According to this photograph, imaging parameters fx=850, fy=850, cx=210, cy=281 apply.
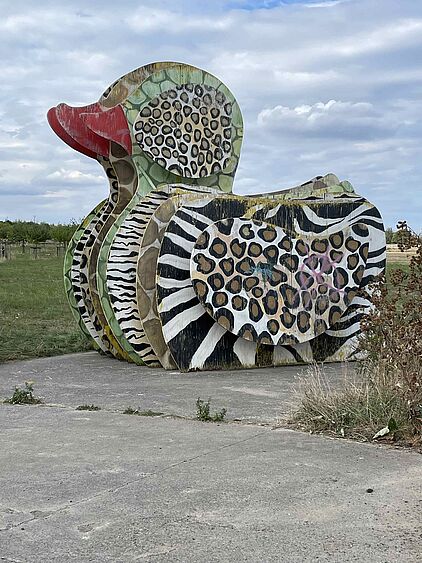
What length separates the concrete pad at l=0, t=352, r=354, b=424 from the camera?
8.28 m

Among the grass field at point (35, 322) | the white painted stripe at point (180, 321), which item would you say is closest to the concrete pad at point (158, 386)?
the white painted stripe at point (180, 321)

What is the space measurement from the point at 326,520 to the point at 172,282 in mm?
6220

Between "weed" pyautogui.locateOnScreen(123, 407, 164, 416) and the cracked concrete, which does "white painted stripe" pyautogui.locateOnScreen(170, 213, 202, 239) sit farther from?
"weed" pyautogui.locateOnScreen(123, 407, 164, 416)

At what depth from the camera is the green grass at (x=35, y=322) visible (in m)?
13.6

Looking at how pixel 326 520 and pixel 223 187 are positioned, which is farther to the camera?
pixel 223 187

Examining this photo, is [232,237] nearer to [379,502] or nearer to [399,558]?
[379,502]

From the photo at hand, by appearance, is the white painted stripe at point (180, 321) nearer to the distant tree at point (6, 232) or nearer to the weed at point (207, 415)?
the weed at point (207, 415)

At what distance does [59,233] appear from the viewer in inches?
2480

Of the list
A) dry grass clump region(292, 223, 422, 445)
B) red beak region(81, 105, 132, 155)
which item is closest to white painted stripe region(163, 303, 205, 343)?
red beak region(81, 105, 132, 155)

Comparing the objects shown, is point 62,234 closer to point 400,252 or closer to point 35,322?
point 35,322

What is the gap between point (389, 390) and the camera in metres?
6.96

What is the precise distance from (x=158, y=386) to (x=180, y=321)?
4.29 feet

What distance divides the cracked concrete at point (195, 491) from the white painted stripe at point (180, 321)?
2.38 m

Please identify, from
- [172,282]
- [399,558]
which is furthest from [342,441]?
[172,282]
